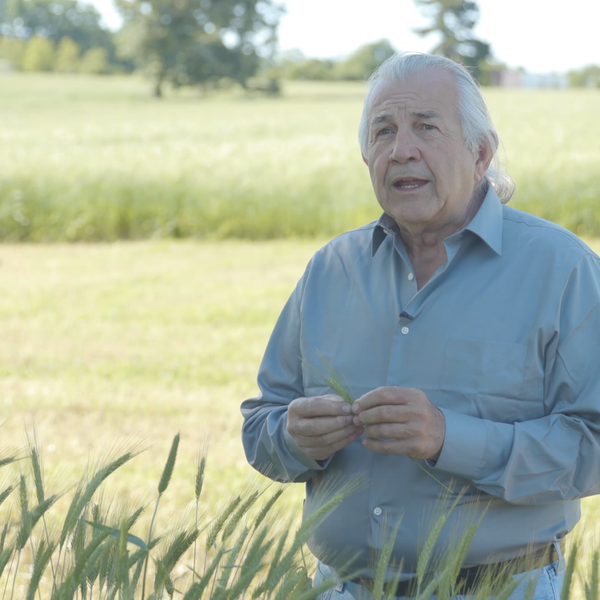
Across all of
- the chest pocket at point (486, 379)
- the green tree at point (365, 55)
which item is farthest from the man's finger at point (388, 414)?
the green tree at point (365, 55)

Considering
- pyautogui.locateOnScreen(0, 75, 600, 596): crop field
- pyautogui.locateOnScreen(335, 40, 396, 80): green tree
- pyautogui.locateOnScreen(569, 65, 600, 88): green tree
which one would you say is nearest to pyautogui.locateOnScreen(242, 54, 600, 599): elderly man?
pyautogui.locateOnScreen(0, 75, 600, 596): crop field

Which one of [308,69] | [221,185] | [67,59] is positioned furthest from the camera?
[308,69]

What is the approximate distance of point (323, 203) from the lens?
40.7ft

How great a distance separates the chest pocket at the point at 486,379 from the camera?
174 centimetres

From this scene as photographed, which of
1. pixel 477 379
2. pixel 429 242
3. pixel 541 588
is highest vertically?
pixel 429 242

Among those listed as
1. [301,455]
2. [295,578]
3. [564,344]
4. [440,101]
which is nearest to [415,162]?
[440,101]

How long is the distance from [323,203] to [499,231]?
418 inches

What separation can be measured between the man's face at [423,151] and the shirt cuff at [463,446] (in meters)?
0.49

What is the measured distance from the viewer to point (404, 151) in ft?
6.12

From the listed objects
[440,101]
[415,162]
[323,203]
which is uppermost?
[440,101]

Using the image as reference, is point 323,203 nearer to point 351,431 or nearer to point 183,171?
point 183,171

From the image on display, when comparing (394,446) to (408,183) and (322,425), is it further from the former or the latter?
(408,183)

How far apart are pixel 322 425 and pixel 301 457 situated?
0.21m

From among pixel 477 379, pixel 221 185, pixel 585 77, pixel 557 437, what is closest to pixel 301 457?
pixel 477 379
